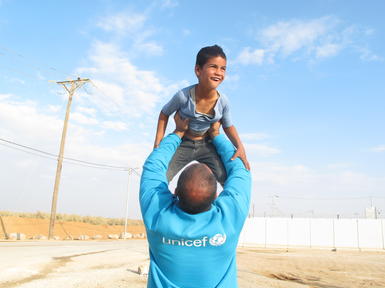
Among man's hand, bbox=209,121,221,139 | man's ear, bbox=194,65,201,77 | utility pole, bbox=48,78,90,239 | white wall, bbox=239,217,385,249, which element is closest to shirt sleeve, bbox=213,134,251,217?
man's hand, bbox=209,121,221,139

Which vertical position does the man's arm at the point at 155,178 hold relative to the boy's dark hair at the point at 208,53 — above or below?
below

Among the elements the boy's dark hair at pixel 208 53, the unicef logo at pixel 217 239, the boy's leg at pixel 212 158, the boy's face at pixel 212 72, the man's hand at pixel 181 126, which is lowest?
the unicef logo at pixel 217 239

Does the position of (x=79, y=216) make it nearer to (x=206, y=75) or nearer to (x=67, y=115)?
(x=67, y=115)

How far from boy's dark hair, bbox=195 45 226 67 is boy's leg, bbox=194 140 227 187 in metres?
0.77

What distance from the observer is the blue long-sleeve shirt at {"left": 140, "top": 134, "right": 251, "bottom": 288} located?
5.88 feet

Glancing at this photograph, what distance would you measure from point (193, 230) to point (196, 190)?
219mm

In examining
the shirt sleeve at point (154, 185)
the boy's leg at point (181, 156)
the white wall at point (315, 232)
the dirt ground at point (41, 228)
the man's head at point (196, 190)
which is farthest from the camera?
the dirt ground at point (41, 228)

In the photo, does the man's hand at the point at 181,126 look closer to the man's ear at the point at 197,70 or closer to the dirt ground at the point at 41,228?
the man's ear at the point at 197,70

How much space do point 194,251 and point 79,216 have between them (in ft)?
173

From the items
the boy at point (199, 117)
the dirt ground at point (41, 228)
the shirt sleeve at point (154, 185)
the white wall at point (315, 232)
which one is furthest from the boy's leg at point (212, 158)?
the white wall at point (315, 232)

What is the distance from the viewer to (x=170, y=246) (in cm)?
182

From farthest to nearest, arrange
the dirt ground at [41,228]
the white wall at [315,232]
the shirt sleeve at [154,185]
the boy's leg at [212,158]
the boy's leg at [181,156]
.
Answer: the dirt ground at [41,228] < the white wall at [315,232] < the boy's leg at [181,156] < the boy's leg at [212,158] < the shirt sleeve at [154,185]

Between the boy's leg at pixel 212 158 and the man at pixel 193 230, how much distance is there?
0.96m

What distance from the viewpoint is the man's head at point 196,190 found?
1.77 m
